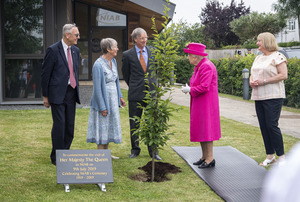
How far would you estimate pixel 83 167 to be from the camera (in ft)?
15.5

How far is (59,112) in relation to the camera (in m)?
5.62

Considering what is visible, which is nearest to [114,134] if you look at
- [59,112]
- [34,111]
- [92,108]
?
[92,108]

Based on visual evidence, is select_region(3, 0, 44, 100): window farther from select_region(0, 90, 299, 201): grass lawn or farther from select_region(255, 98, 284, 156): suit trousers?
select_region(255, 98, 284, 156): suit trousers

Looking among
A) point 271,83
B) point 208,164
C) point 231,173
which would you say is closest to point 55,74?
point 208,164

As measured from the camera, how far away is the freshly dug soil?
529cm

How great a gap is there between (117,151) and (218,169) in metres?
1.94

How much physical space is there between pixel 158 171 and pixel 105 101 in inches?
49.3

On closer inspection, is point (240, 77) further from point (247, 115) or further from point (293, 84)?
point (247, 115)

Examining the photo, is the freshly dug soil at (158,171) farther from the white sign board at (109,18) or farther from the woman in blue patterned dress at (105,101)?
the white sign board at (109,18)

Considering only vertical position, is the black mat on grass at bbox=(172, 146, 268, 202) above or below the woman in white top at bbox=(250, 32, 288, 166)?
below

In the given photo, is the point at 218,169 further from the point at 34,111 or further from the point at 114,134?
the point at 34,111

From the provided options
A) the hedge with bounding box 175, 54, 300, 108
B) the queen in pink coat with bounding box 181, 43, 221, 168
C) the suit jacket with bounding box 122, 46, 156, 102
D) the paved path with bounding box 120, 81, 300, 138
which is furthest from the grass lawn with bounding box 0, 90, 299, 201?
the hedge with bounding box 175, 54, 300, 108

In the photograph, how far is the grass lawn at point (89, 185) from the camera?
4.50m

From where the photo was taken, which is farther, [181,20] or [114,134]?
[114,134]
